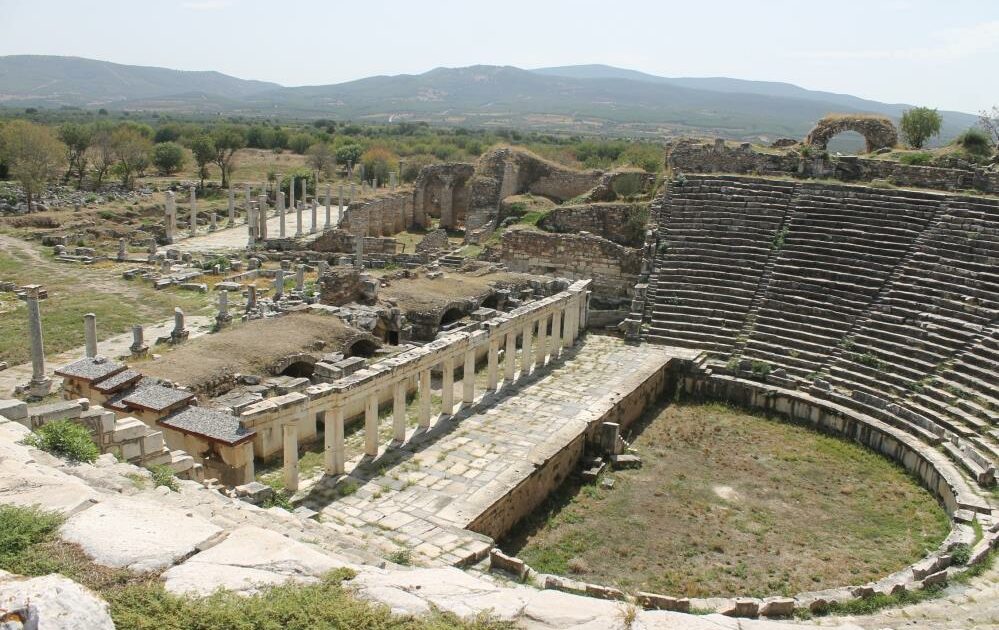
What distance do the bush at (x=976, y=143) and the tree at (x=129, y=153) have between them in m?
58.5

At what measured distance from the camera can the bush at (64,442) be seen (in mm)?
9750

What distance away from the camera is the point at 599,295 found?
2828cm

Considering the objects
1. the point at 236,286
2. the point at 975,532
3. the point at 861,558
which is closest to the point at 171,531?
the point at 861,558

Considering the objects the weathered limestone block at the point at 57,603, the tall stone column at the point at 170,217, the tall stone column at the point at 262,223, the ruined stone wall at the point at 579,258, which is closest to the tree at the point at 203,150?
the tall stone column at the point at 170,217

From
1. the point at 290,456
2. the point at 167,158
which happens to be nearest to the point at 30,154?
the point at 167,158

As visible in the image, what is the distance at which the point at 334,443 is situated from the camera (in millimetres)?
14070

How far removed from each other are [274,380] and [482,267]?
496 inches

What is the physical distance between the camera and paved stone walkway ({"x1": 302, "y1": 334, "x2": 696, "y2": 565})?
40.6 feet

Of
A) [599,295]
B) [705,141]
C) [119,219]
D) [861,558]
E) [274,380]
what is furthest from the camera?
[119,219]

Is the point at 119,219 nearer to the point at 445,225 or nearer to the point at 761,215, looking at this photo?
the point at 445,225

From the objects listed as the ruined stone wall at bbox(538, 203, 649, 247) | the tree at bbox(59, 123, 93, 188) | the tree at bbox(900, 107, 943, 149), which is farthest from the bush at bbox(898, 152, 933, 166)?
the tree at bbox(59, 123, 93, 188)

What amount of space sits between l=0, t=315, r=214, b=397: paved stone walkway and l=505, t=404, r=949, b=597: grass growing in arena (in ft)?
44.1

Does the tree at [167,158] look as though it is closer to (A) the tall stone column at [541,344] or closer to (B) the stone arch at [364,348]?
(B) the stone arch at [364,348]

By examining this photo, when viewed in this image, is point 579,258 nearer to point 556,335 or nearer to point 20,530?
point 556,335
